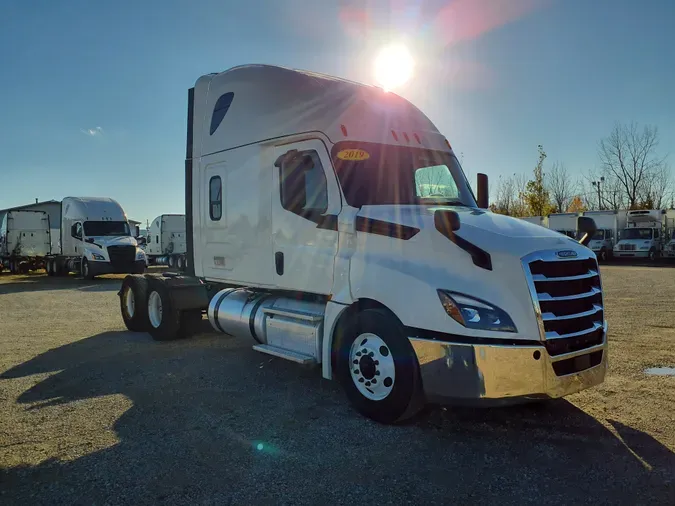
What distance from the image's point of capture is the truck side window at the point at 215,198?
7438mm

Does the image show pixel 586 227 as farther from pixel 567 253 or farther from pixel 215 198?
pixel 215 198

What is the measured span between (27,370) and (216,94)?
460 centimetres

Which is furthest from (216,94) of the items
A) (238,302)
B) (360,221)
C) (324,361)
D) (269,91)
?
(324,361)

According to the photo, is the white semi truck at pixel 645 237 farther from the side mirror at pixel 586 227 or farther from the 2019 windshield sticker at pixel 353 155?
the 2019 windshield sticker at pixel 353 155

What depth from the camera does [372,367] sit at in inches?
195

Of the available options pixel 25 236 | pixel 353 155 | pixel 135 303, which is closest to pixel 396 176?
→ pixel 353 155

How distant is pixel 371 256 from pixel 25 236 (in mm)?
28937

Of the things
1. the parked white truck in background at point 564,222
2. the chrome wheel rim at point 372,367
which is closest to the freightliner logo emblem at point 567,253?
the chrome wheel rim at point 372,367

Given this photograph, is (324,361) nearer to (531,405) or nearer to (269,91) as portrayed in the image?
(531,405)

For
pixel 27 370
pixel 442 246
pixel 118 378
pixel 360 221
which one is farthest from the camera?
pixel 27 370

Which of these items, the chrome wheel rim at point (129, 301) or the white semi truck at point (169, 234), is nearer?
the chrome wheel rim at point (129, 301)

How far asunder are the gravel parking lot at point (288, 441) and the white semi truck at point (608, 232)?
3067 cm

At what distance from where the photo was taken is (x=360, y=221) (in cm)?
520

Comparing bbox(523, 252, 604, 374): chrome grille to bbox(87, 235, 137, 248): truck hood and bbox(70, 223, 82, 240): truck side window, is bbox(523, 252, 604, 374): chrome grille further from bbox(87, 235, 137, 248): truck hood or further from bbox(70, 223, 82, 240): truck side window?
bbox(70, 223, 82, 240): truck side window
